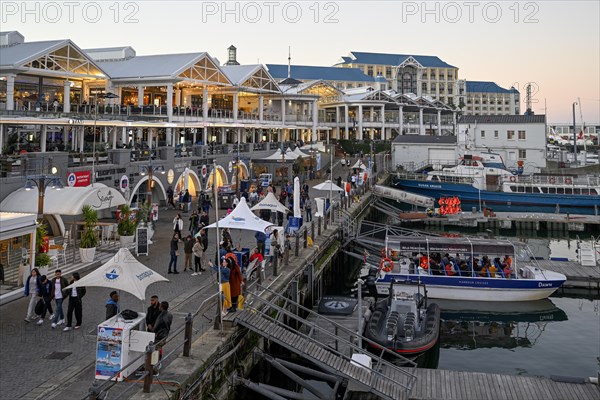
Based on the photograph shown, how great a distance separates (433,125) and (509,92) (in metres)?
91.3

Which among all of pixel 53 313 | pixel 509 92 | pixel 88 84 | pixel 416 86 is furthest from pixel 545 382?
pixel 509 92

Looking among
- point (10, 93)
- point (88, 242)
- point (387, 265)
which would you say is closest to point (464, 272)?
point (387, 265)

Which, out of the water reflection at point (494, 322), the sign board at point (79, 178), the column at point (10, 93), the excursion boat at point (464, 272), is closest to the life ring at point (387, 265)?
the excursion boat at point (464, 272)

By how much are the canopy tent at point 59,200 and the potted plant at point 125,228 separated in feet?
5.32

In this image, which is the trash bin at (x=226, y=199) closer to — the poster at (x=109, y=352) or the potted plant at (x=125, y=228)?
the potted plant at (x=125, y=228)

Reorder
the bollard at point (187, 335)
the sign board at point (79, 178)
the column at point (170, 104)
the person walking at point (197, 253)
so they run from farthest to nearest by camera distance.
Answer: the column at point (170, 104), the sign board at point (79, 178), the person walking at point (197, 253), the bollard at point (187, 335)

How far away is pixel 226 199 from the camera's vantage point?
35.2 m

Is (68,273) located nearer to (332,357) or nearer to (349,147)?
(332,357)

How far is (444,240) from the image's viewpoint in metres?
25.7

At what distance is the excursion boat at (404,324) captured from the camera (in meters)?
17.0

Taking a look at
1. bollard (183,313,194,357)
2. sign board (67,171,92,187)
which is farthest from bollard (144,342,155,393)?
sign board (67,171,92,187)

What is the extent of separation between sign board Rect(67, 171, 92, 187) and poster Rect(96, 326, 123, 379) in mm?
15795

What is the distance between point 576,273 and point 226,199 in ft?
67.8

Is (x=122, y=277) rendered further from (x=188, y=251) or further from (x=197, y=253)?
(x=188, y=251)
